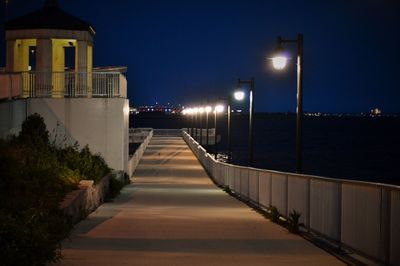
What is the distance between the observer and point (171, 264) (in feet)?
36.8

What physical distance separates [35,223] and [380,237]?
4.82 m

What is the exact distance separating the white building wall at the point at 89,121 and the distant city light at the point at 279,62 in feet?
40.2

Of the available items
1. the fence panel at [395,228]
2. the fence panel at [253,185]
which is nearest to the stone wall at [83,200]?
the fence panel at [253,185]

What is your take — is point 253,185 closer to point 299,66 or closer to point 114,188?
point 299,66

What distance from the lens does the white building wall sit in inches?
1227

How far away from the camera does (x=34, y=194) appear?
48.0 feet

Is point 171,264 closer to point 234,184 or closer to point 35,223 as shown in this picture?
point 35,223

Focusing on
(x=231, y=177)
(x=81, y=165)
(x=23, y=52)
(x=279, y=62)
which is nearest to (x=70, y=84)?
(x=23, y=52)

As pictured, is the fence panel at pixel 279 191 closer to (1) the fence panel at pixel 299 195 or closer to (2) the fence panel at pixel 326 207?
(1) the fence panel at pixel 299 195

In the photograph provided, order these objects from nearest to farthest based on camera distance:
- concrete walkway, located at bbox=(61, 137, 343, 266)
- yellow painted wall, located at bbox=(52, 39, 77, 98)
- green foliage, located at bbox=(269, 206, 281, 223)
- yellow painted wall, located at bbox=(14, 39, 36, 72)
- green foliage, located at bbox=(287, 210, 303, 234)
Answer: concrete walkway, located at bbox=(61, 137, 343, 266), green foliage, located at bbox=(287, 210, 303, 234), green foliage, located at bbox=(269, 206, 281, 223), yellow painted wall, located at bbox=(52, 39, 77, 98), yellow painted wall, located at bbox=(14, 39, 36, 72)

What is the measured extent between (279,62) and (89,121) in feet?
42.3

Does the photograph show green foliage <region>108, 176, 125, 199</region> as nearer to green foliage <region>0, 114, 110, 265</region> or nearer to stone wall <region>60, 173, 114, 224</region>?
stone wall <region>60, 173, 114, 224</region>

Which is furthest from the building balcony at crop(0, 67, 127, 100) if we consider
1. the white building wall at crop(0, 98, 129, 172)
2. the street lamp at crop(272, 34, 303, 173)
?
the street lamp at crop(272, 34, 303, 173)

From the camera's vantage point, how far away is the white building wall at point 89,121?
1227 inches
